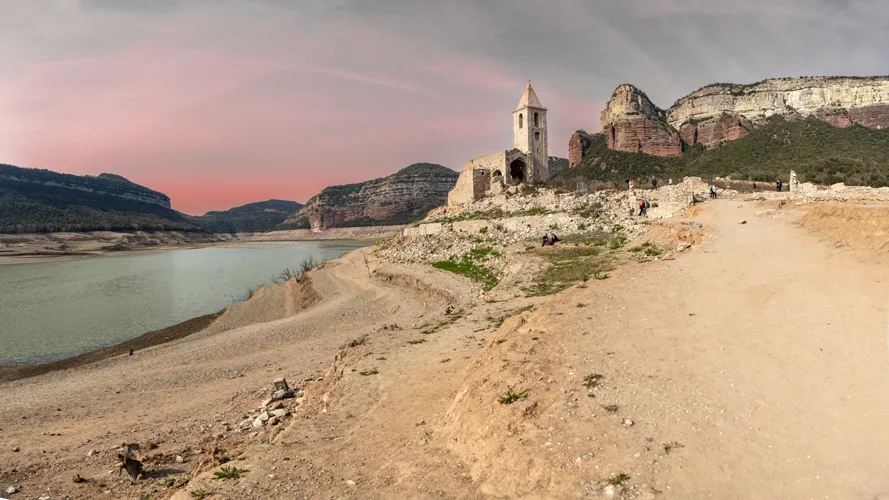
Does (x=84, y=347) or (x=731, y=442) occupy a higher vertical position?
(x=731, y=442)

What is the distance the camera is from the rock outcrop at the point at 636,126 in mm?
90438

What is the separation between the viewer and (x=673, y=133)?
9256 cm

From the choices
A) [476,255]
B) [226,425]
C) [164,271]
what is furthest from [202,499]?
[164,271]

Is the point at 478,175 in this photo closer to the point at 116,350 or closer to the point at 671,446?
the point at 116,350

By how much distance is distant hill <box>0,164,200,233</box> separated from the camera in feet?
409

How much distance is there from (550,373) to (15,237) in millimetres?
150604

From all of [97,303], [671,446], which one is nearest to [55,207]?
[97,303]

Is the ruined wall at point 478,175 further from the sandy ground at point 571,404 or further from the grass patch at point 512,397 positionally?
the grass patch at point 512,397

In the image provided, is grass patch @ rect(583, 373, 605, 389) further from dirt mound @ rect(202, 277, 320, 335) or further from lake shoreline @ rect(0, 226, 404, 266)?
lake shoreline @ rect(0, 226, 404, 266)

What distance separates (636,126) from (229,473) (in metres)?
103

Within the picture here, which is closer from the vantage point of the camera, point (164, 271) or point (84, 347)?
point (84, 347)

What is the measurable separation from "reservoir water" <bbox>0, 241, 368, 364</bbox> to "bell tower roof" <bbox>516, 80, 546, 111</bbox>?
3530cm

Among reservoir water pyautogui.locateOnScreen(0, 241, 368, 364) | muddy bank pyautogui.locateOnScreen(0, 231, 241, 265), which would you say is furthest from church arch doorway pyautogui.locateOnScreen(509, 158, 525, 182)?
muddy bank pyautogui.locateOnScreen(0, 231, 241, 265)

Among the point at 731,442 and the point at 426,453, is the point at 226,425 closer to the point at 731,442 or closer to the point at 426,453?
the point at 426,453
